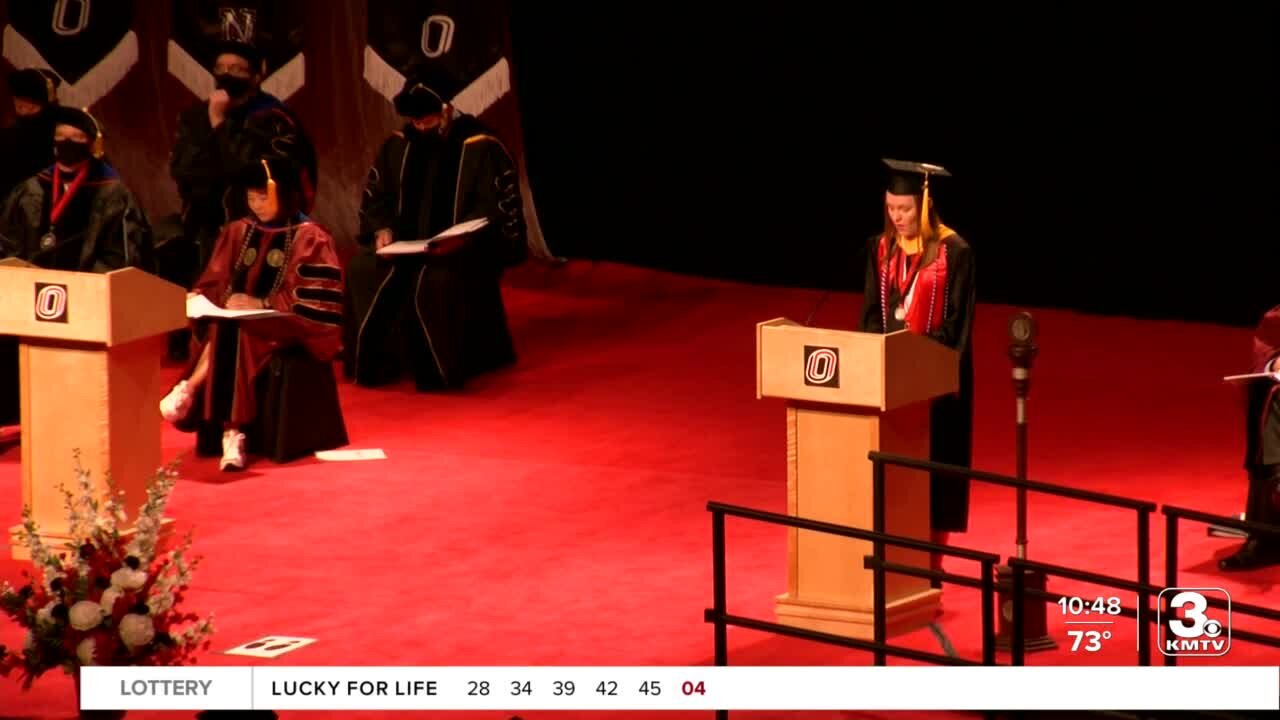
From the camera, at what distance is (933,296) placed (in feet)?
27.2

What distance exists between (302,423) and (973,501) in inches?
122

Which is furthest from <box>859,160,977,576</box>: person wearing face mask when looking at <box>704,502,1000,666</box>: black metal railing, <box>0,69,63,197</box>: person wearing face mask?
<box>0,69,63,197</box>: person wearing face mask

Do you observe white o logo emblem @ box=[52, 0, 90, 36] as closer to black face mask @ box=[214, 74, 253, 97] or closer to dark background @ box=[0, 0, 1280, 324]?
dark background @ box=[0, 0, 1280, 324]

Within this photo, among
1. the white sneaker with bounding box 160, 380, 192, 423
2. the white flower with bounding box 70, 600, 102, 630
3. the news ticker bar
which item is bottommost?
the news ticker bar

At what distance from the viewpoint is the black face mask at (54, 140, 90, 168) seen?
10.8 meters

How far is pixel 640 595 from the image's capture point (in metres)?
8.00

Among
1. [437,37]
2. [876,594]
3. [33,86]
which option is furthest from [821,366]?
[437,37]

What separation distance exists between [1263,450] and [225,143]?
676 cm

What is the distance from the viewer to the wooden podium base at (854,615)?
24.2 feet

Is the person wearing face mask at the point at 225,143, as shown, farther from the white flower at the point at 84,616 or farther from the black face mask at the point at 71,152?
the white flower at the point at 84,616

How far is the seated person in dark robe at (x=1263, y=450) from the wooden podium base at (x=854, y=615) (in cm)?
138

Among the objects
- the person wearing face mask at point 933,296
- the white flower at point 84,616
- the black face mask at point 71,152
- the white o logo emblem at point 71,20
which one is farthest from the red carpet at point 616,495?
the white o logo emblem at point 71,20

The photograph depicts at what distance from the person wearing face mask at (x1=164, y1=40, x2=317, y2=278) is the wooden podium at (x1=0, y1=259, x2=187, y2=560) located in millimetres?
4031

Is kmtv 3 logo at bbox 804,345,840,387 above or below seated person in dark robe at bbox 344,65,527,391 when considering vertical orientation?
below
